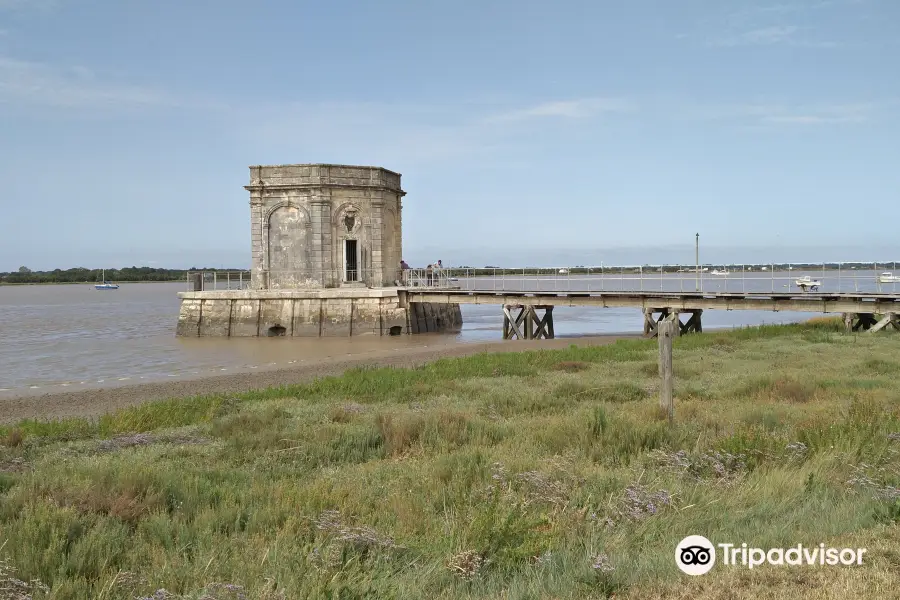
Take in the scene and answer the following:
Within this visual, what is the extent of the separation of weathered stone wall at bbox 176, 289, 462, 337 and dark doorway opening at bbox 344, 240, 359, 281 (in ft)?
7.75

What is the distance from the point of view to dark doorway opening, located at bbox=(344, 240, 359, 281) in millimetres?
35594

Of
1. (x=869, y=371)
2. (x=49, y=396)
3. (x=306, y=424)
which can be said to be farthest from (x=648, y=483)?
(x=49, y=396)

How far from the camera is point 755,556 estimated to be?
15.7ft

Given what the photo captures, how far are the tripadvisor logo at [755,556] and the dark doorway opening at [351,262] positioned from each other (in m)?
31.1

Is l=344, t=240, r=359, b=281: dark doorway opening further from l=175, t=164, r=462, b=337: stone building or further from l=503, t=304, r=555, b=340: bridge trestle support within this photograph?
l=503, t=304, r=555, b=340: bridge trestle support

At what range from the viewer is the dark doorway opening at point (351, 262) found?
117 feet

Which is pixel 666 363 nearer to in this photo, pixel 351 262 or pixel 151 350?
pixel 151 350

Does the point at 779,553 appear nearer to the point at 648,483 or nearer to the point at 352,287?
the point at 648,483

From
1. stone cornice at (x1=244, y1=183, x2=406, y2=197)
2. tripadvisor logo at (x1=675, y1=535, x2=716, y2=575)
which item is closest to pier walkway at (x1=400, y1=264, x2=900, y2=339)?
stone cornice at (x1=244, y1=183, x2=406, y2=197)

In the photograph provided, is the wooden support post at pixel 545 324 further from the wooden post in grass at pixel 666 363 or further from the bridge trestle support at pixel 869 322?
the wooden post in grass at pixel 666 363

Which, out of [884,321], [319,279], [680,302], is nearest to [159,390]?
[319,279]

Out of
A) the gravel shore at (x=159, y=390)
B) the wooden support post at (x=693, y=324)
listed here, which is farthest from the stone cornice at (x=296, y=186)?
the wooden support post at (x=693, y=324)

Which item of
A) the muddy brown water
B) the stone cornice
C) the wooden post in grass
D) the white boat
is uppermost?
the stone cornice

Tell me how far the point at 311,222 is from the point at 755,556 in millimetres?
31023
